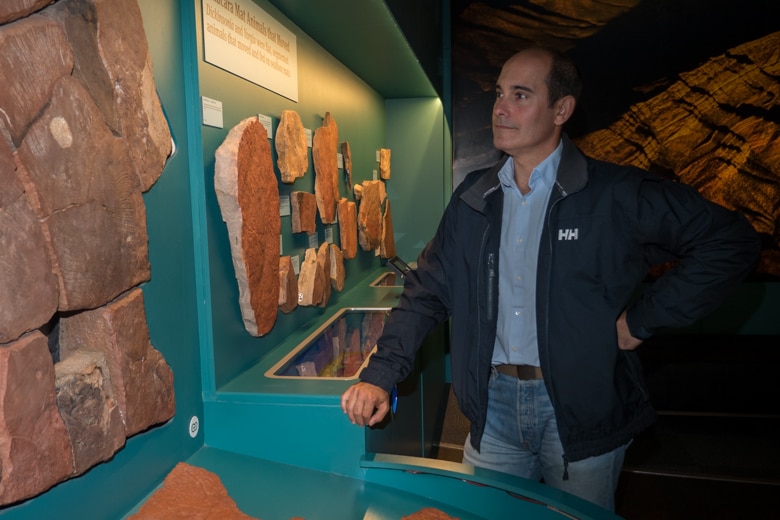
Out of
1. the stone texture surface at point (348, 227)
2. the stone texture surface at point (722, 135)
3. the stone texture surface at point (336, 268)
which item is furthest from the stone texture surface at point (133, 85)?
the stone texture surface at point (722, 135)

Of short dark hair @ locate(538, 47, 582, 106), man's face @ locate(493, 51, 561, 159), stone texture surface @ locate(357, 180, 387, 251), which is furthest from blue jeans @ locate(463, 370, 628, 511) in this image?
stone texture surface @ locate(357, 180, 387, 251)

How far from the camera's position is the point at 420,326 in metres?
1.55

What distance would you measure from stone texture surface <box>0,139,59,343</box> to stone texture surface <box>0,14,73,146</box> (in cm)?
6

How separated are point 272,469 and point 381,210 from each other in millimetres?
2585

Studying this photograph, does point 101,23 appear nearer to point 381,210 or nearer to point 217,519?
point 217,519

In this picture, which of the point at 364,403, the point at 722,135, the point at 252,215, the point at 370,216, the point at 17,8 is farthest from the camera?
the point at 722,135

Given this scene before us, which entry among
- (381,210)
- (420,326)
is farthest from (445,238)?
(381,210)

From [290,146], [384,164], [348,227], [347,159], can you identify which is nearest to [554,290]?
[290,146]

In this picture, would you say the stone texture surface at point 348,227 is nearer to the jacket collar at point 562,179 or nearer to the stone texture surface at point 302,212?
the stone texture surface at point 302,212

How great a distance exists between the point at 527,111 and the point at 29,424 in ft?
4.05

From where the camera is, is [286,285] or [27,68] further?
[286,285]

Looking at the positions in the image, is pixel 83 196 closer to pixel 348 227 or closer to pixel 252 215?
pixel 252 215

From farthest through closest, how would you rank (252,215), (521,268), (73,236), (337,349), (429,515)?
(337,349) → (252,215) → (521,268) → (429,515) → (73,236)

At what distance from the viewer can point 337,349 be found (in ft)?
7.16
